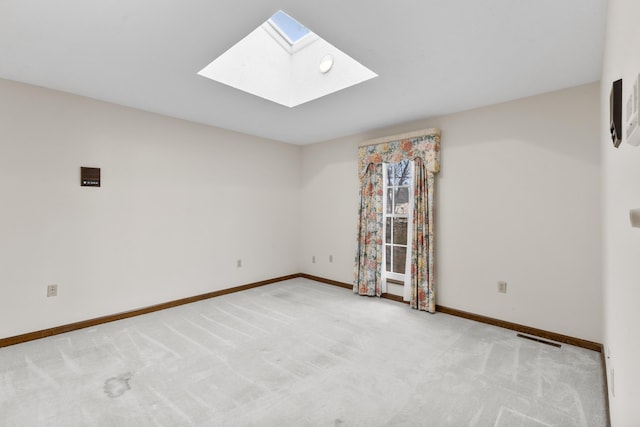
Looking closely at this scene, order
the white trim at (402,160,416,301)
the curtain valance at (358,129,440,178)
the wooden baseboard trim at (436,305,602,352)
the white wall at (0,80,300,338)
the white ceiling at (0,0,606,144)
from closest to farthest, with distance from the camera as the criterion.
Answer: the white ceiling at (0,0,606,144), the wooden baseboard trim at (436,305,602,352), the white wall at (0,80,300,338), the curtain valance at (358,129,440,178), the white trim at (402,160,416,301)

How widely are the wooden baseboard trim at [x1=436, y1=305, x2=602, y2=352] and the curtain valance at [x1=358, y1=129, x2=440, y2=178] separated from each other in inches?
65.7

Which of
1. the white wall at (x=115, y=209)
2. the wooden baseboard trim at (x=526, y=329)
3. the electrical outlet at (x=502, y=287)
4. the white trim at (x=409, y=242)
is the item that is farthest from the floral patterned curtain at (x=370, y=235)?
the white wall at (x=115, y=209)

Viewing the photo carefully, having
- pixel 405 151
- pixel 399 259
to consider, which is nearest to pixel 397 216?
pixel 399 259

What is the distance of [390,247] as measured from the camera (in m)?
4.19

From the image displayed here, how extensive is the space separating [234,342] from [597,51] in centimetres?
369

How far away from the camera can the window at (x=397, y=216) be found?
401 cm

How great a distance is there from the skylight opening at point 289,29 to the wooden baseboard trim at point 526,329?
341 centimetres

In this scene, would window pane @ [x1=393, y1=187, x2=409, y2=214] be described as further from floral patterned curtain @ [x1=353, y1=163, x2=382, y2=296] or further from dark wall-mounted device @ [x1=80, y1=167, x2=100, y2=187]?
dark wall-mounted device @ [x1=80, y1=167, x2=100, y2=187]

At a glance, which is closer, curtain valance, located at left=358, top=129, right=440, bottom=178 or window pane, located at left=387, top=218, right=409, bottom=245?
curtain valance, located at left=358, top=129, right=440, bottom=178

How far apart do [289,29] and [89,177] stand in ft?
8.44

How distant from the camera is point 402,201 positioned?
160 inches

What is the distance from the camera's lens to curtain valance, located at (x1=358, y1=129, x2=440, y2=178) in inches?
139

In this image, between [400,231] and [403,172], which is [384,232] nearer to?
[400,231]

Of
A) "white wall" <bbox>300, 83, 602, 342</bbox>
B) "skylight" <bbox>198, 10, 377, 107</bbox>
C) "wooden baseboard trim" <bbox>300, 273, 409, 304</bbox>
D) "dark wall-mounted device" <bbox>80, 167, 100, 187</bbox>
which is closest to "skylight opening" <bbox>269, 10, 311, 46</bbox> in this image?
"skylight" <bbox>198, 10, 377, 107</bbox>
